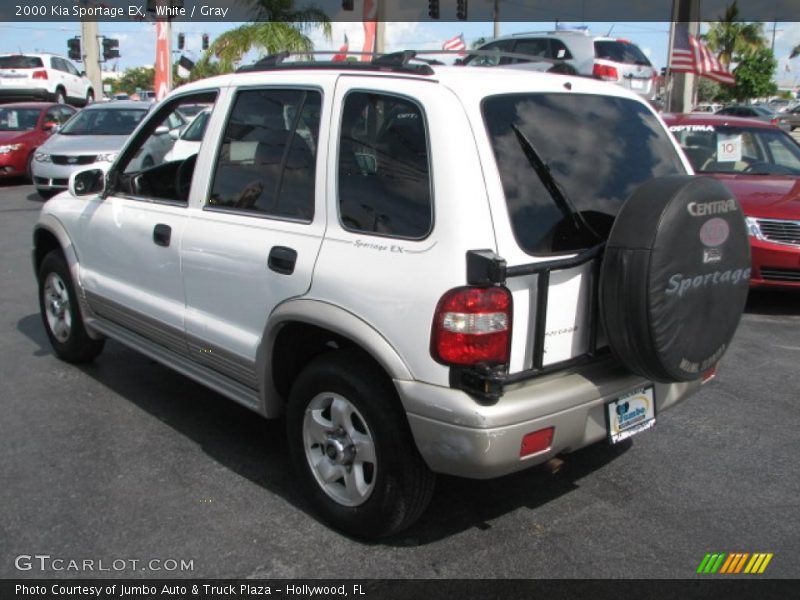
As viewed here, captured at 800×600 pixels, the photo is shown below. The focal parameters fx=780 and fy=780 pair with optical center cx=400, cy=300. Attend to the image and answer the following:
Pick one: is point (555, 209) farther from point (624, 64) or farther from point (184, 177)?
point (624, 64)

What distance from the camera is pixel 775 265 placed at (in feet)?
Answer: 21.6

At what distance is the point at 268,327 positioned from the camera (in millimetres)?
3355

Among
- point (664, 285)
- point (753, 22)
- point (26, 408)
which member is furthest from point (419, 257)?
point (753, 22)

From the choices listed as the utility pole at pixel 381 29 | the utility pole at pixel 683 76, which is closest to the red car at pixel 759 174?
the utility pole at pixel 683 76

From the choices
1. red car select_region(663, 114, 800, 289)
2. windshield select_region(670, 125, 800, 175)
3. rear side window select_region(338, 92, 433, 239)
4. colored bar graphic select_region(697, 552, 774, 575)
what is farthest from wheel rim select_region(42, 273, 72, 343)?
windshield select_region(670, 125, 800, 175)

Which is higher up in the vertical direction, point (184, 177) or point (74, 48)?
point (74, 48)

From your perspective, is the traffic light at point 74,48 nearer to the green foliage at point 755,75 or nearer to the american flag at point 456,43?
the american flag at point 456,43

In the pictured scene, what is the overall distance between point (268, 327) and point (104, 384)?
221 cm

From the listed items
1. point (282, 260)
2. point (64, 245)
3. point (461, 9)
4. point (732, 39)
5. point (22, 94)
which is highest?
point (732, 39)

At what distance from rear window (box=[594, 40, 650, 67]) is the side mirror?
11.3 metres

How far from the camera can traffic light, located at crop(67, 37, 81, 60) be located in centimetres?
2461

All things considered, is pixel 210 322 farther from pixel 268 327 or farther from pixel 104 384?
pixel 104 384

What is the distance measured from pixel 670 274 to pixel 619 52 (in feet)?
41.8

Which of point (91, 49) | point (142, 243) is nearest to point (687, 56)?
A: point (142, 243)
